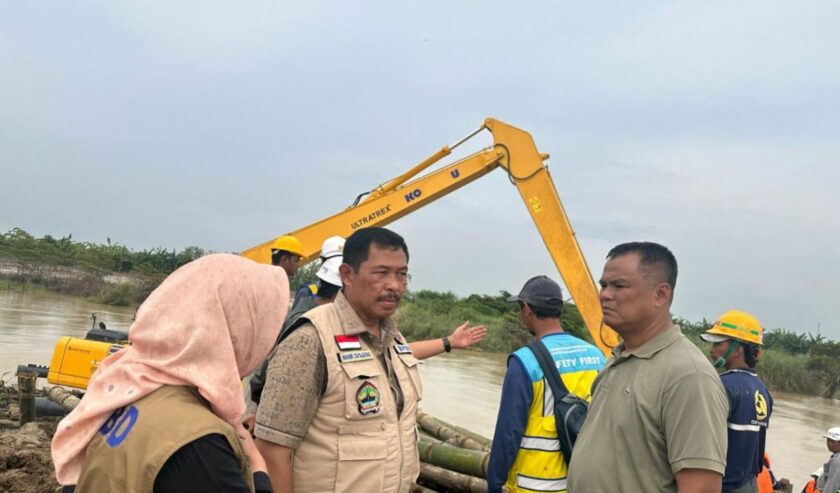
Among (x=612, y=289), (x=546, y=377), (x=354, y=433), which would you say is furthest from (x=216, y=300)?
(x=546, y=377)

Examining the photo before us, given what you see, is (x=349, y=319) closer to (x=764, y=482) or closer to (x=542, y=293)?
(x=542, y=293)

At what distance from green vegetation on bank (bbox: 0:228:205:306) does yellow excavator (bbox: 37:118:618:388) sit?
66.6 ft

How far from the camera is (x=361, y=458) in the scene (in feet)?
7.14

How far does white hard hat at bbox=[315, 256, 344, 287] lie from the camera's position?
12.0ft

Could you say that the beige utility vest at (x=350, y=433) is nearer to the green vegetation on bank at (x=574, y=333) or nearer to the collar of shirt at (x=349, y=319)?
the collar of shirt at (x=349, y=319)

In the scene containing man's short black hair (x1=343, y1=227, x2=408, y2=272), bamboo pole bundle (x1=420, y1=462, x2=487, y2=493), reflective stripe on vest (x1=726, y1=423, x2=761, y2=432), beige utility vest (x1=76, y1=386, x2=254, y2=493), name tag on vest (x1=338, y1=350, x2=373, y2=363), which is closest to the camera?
beige utility vest (x1=76, y1=386, x2=254, y2=493)

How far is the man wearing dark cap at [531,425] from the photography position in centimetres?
271

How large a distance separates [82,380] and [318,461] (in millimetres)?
5420

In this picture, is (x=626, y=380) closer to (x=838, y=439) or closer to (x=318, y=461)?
(x=318, y=461)

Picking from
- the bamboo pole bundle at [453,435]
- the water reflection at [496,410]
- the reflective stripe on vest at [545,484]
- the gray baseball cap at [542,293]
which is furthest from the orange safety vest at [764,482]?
the water reflection at [496,410]

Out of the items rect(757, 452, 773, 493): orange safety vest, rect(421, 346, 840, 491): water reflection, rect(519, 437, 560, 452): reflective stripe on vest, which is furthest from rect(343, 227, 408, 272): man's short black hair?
rect(421, 346, 840, 491): water reflection

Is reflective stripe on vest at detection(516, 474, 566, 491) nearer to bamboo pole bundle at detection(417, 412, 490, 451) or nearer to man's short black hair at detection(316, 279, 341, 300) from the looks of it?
man's short black hair at detection(316, 279, 341, 300)

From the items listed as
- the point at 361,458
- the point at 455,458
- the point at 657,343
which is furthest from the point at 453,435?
the point at 657,343

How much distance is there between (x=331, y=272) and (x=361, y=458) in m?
1.68
